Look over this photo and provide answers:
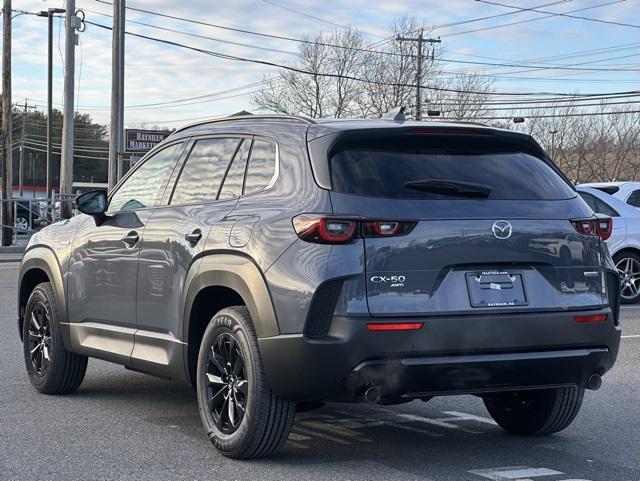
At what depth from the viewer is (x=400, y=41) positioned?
6359 centimetres

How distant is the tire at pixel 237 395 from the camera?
5.48m

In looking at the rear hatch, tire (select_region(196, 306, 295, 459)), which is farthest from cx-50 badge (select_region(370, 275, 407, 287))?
tire (select_region(196, 306, 295, 459))

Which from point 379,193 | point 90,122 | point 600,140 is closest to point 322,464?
point 379,193

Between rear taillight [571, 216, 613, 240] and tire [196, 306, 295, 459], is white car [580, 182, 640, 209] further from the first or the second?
tire [196, 306, 295, 459]

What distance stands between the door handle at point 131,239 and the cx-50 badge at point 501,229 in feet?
7.81

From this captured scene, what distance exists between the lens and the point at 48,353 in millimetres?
7809

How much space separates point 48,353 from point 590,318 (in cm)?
403

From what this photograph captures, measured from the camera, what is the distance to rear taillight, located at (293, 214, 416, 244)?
5.23 m

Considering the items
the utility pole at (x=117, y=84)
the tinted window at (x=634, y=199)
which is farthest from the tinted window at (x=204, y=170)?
the utility pole at (x=117, y=84)

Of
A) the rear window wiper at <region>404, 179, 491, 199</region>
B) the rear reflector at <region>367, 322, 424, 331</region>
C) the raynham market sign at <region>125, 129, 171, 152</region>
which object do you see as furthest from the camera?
the raynham market sign at <region>125, 129, 171, 152</region>

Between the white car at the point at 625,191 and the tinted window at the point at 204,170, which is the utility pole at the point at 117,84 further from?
the tinted window at the point at 204,170

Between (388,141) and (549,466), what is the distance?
1.93 meters

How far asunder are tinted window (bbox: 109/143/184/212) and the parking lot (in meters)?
1.39

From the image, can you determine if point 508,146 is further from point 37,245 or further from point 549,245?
point 37,245
